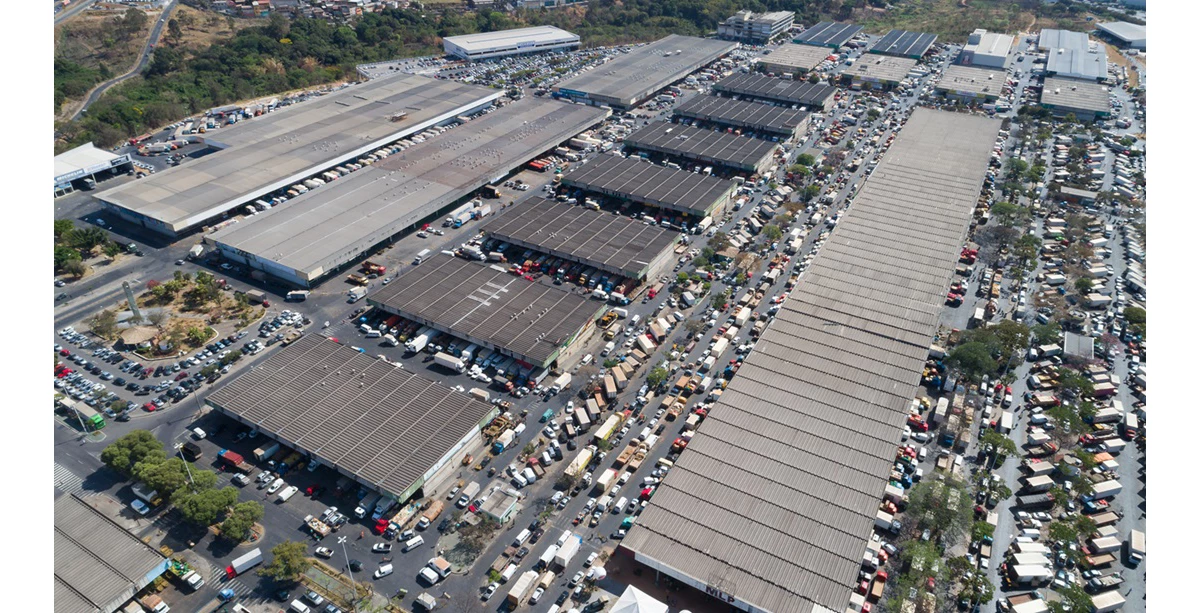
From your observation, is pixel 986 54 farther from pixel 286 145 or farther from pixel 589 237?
pixel 286 145

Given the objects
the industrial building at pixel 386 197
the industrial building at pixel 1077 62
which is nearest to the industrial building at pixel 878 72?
the industrial building at pixel 1077 62

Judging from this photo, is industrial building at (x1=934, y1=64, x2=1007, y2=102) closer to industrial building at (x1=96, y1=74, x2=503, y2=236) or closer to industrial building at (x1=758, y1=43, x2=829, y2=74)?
industrial building at (x1=758, y1=43, x2=829, y2=74)

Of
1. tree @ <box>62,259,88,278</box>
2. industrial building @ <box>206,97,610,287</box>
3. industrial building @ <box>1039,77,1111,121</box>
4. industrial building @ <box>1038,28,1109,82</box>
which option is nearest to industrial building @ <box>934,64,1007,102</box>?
industrial building @ <box>1039,77,1111,121</box>

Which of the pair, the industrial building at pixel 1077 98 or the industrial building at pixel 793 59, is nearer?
the industrial building at pixel 1077 98

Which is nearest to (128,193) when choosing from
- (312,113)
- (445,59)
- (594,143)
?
(312,113)

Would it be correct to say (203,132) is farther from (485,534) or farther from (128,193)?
(485,534)

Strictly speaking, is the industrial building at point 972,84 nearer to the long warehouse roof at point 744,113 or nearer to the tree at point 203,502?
the long warehouse roof at point 744,113
